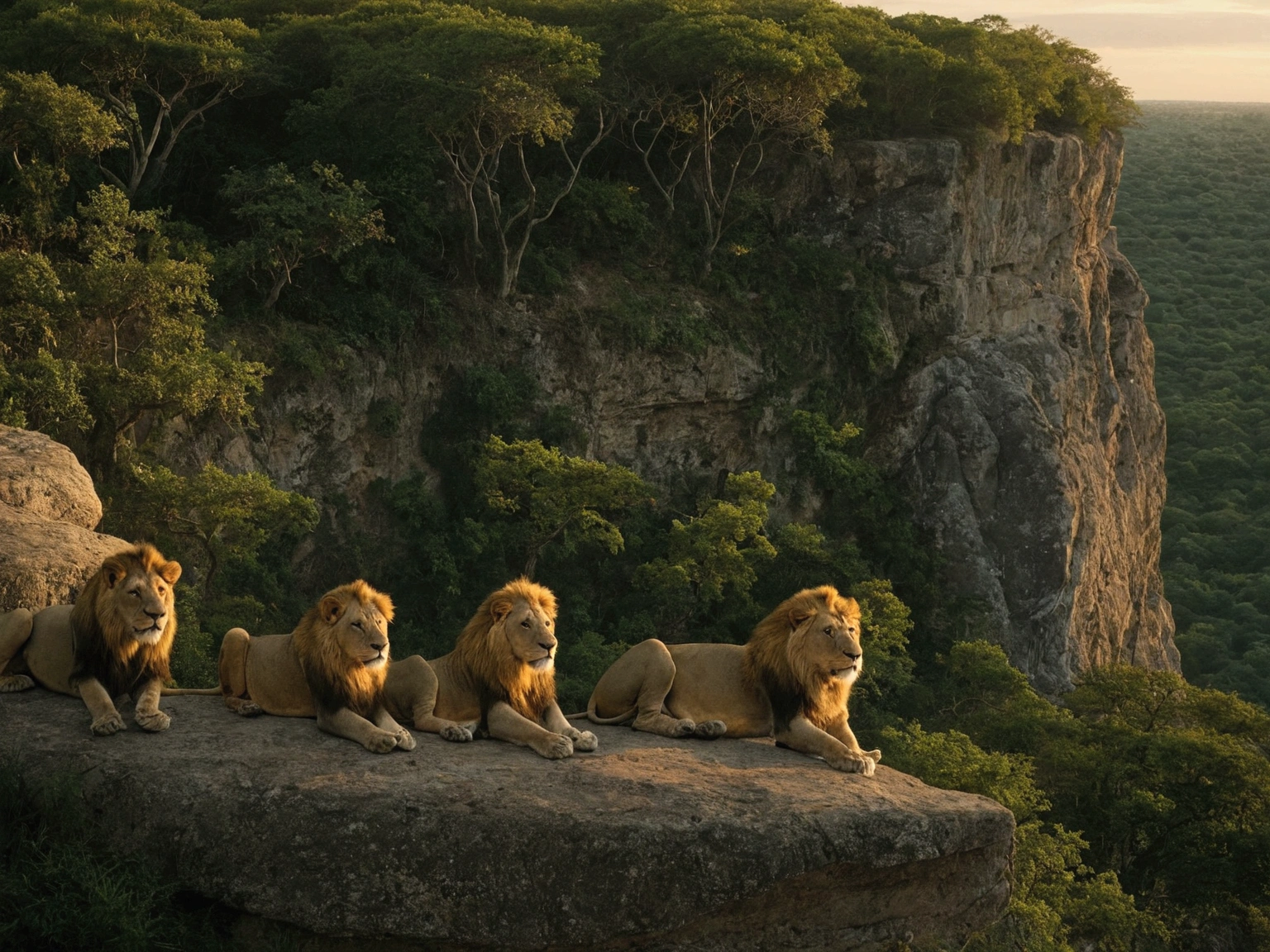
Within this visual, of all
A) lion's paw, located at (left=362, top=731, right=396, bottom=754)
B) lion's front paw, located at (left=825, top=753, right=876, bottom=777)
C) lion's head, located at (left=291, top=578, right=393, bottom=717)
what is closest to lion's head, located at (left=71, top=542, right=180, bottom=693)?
lion's head, located at (left=291, top=578, right=393, bottom=717)

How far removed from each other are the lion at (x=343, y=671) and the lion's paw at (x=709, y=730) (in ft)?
7.50

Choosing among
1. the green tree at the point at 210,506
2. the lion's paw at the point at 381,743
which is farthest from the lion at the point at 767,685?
the green tree at the point at 210,506

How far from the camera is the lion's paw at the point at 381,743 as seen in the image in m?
10.4

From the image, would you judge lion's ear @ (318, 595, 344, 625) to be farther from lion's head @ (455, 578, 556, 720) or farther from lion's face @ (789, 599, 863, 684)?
lion's face @ (789, 599, 863, 684)

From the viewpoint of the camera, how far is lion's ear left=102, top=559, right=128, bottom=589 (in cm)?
1092

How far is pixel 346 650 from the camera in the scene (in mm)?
10625

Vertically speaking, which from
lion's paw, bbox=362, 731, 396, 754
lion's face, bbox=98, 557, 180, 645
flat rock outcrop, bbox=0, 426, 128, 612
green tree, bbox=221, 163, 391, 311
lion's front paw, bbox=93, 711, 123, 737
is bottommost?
lion's front paw, bbox=93, 711, 123, 737

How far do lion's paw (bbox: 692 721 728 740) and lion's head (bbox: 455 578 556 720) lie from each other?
3.99ft

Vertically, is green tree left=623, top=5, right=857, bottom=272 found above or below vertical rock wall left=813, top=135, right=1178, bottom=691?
above

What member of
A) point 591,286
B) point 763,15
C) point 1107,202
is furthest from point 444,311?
point 1107,202

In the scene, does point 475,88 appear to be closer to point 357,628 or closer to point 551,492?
point 551,492

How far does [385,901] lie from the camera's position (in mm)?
9523

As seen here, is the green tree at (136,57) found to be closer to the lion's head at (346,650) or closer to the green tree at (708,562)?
the green tree at (708,562)

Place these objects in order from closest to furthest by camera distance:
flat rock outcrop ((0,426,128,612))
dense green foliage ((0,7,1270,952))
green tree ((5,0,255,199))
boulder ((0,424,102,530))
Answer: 1. flat rock outcrop ((0,426,128,612))
2. boulder ((0,424,102,530))
3. dense green foliage ((0,7,1270,952))
4. green tree ((5,0,255,199))
